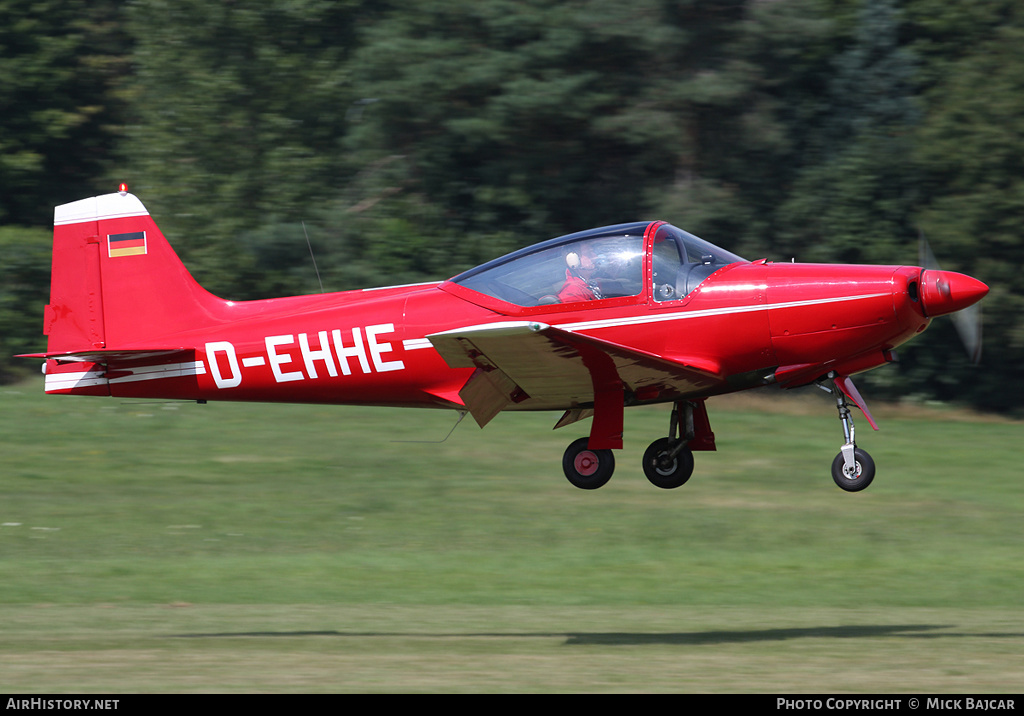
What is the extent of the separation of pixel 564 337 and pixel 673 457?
92.9 inches

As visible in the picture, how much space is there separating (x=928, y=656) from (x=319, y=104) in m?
22.4

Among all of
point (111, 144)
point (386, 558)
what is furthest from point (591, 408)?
point (111, 144)

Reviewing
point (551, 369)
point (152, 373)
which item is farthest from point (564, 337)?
point (152, 373)

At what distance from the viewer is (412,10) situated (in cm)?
2861

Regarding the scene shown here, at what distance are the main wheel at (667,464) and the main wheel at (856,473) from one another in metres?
1.31

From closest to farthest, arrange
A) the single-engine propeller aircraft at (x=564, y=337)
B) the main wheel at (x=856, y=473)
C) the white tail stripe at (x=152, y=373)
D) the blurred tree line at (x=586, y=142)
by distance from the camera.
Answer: the single-engine propeller aircraft at (x=564, y=337) → the main wheel at (x=856, y=473) → the white tail stripe at (x=152, y=373) → the blurred tree line at (x=586, y=142)

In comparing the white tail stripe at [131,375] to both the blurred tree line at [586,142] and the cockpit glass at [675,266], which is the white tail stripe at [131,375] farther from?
the blurred tree line at [586,142]

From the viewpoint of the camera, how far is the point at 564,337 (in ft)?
29.9

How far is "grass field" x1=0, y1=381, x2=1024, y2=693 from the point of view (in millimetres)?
11914

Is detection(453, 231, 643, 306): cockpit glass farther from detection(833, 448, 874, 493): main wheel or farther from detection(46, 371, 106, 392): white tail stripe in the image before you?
detection(46, 371, 106, 392): white tail stripe

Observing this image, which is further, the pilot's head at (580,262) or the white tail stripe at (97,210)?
the white tail stripe at (97,210)

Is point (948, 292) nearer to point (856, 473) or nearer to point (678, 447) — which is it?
point (856, 473)

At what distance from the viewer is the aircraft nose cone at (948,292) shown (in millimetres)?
9594

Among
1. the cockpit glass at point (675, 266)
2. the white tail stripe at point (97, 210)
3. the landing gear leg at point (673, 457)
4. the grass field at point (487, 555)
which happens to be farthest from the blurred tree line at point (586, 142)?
the cockpit glass at point (675, 266)
